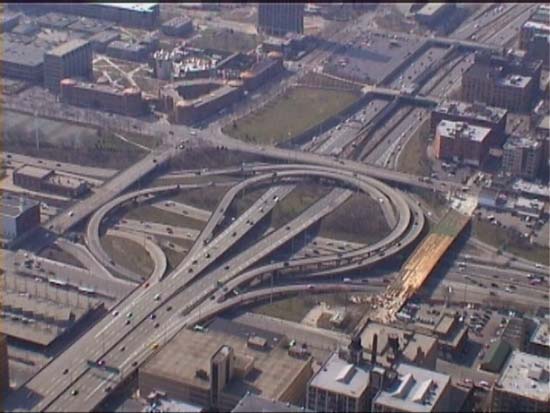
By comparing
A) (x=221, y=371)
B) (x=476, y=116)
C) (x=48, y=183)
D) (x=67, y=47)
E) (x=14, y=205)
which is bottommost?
(x=48, y=183)

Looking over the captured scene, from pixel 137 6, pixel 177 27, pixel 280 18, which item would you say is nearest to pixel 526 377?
pixel 280 18

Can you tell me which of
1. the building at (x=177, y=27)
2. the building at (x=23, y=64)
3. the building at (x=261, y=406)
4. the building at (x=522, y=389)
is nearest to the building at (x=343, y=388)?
the building at (x=261, y=406)

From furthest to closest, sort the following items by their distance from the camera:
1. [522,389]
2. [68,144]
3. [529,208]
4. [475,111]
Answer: [475,111]
[68,144]
[529,208]
[522,389]

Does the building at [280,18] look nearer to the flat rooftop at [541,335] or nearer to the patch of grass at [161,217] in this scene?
the patch of grass at [161,217]

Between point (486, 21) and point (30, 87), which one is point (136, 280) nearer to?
point (30, 87)

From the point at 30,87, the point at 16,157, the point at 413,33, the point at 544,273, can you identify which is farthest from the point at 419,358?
the point at 413,33

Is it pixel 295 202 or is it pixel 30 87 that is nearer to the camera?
pixel 295 202

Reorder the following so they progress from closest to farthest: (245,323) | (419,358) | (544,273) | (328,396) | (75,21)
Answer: (328,396), (419,358), (245,323), (544,273), (75,21)

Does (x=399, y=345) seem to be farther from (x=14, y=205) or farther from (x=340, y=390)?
(x=14, y=205)
